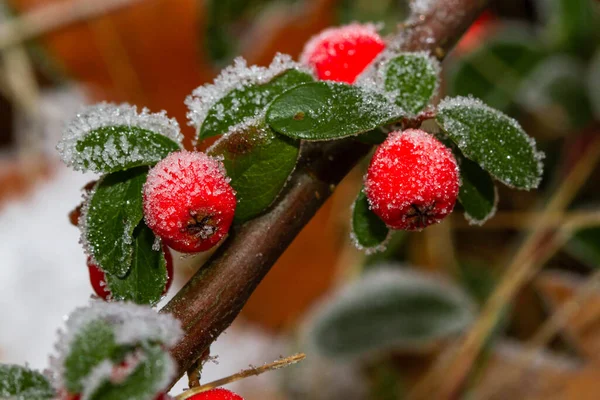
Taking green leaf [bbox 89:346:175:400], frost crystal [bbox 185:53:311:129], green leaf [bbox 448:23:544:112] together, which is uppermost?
green leaf [bbox 448:23:544:112]

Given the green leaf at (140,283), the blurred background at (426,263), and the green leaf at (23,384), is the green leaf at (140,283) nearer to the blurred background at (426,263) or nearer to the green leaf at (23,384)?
the green leaf at (23,384)

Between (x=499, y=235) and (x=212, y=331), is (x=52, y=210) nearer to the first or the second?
(x=499, y=235)

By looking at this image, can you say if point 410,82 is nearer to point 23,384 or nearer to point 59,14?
point 23,384

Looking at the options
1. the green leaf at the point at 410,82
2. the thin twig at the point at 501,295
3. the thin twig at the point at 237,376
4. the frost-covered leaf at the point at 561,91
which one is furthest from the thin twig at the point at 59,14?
the thin twig at the point at 237,376

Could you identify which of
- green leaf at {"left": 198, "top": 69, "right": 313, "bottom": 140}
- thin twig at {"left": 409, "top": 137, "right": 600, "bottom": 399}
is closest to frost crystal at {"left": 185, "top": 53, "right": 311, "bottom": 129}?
green leaf at {"left": 198, "top": 69, "right": 313, "bottom": 140}

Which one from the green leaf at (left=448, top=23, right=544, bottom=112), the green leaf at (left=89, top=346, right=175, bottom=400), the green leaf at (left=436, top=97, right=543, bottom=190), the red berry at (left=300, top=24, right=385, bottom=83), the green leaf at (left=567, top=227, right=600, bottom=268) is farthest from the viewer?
the green leaf at (left=448, top=23, right=544, bottom=112)

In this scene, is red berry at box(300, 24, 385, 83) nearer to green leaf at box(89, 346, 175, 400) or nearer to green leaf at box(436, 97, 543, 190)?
green leaf at box(436, 97, 543, 190)

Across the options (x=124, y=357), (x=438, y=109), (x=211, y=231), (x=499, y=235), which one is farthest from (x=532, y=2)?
(x=124, y=357)
